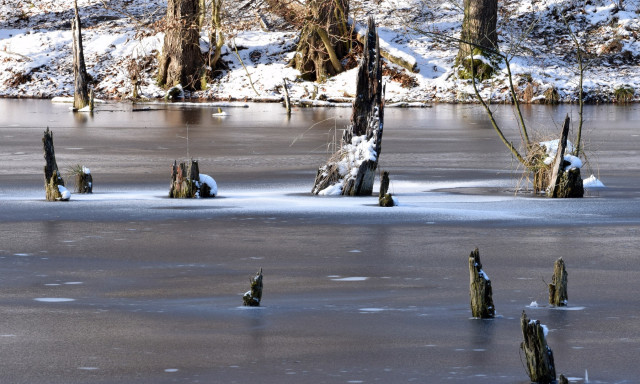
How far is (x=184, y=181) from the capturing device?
13531mm

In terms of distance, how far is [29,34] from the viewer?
49844 mm

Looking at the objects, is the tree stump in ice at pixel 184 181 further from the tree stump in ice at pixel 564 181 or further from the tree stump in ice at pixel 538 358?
the tree stump in ice at pixel 538 358

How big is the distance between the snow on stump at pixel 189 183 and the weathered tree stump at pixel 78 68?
20116mm

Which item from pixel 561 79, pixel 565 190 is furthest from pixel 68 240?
pixel 561 79

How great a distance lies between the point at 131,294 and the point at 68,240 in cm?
270

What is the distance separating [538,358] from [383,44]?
122 ft

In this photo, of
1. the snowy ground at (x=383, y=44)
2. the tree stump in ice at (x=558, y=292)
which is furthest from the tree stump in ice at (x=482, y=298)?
the snowy ground at (x=383, y=44)

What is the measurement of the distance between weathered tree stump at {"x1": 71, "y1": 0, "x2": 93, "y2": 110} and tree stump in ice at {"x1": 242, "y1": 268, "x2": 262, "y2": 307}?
26.6 metres

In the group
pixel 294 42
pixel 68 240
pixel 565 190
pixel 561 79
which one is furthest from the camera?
pixel 294 42

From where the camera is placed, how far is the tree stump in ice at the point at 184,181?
44.3 ft

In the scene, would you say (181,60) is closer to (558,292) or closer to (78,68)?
(78,68)

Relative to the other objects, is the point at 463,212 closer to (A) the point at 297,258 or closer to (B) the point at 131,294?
(A) the point at 297,258

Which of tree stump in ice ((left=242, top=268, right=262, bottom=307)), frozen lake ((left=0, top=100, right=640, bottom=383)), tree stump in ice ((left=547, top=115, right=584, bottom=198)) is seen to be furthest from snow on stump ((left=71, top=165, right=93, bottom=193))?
tree stump in ice ((left=242, top=268, right=262, bottom=307))

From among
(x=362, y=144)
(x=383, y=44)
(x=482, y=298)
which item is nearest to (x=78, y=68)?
(x=383, y=44)
